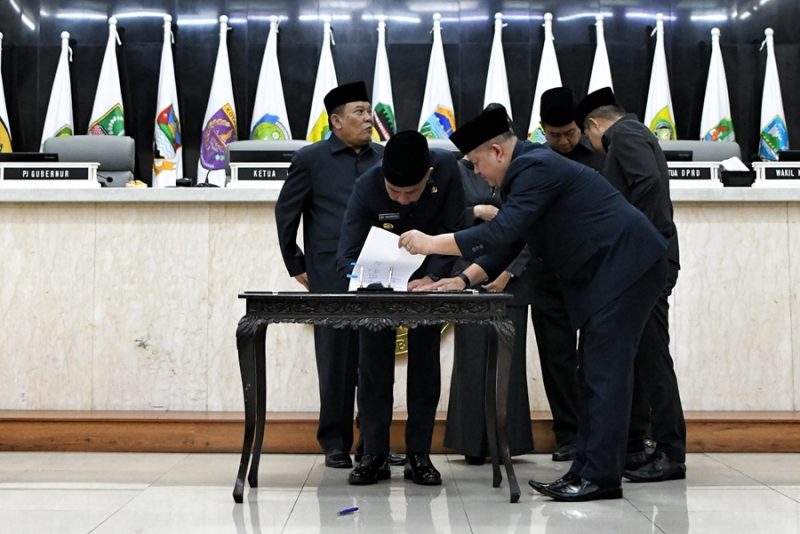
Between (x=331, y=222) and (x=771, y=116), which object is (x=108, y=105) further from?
(x=771, y=116)

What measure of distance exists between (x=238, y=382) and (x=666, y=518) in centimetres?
229

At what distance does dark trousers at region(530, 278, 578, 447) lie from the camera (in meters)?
3.84

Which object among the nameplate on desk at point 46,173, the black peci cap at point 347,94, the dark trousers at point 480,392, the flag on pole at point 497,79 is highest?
the flag on pole at point 497,79

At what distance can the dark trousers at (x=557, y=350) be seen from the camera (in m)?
3.84

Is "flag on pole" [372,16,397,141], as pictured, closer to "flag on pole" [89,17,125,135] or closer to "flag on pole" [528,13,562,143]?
"flag on pole" [528,13,562,143]

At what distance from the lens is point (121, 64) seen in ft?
27.9

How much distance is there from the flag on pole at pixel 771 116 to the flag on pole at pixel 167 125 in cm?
516

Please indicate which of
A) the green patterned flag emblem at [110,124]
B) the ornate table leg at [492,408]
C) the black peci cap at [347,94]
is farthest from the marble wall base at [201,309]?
the green patterned flag emblem at [110,124]

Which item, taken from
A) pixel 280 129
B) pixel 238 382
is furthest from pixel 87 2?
pixel 238 382

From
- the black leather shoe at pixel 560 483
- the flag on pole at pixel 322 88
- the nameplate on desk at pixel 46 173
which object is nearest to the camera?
the black leather shoe at pixel 560 483

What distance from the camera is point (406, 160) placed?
10.1ft

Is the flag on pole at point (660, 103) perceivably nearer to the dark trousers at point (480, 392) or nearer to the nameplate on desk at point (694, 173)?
the nameplate on desk at point (694, 173)

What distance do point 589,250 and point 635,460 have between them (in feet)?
3.21

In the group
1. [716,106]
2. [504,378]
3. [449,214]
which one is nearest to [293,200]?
[449,214]
